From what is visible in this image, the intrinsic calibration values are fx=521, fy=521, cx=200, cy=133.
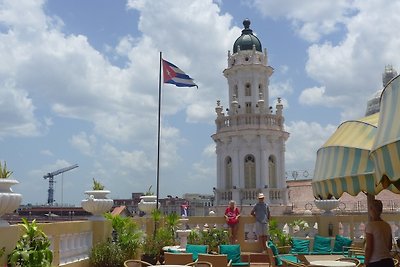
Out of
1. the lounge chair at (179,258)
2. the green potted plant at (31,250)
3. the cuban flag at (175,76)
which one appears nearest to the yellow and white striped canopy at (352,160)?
the lounge chair at (179,258)

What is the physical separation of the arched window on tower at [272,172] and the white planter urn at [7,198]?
29.6 metres

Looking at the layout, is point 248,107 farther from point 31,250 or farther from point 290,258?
point 31,250

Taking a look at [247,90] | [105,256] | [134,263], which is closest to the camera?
[134,263]

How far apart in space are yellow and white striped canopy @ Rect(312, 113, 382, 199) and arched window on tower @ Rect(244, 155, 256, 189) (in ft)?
91.0

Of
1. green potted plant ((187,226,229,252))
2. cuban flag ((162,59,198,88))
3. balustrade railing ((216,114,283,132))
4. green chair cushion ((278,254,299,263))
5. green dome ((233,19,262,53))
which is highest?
green dome ((233,19,262,53))

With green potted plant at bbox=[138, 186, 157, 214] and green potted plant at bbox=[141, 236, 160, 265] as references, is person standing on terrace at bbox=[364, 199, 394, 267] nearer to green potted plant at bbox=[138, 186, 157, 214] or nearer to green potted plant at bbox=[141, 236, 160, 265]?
green potted plant at bbox=[141, 236, 160, 265]

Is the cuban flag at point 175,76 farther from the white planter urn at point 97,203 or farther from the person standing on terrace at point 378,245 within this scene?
the person standing on terrace at point 378,245

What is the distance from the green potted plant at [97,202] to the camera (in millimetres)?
11969

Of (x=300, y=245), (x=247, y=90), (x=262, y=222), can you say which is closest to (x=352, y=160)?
(x=300, y=245)

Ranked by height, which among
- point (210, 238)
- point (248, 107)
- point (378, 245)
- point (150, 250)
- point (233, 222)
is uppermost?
point (248, 107)

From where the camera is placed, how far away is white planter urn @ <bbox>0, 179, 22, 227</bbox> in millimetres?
7615

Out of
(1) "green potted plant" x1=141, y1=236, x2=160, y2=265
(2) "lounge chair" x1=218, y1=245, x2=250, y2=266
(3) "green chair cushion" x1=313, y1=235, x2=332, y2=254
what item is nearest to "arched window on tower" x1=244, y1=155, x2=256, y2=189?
(3) "green chair cushion" x1=313, y1=235, x2=332, y2=254

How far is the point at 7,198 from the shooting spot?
301 inches

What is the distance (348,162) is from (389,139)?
2920 millimetres
